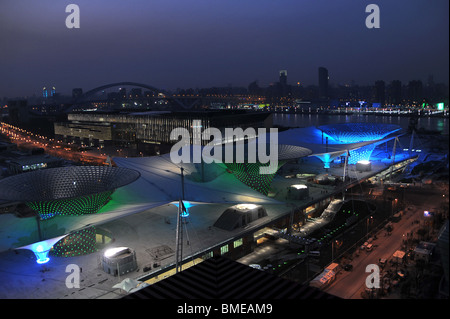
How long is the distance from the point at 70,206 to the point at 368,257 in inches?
591

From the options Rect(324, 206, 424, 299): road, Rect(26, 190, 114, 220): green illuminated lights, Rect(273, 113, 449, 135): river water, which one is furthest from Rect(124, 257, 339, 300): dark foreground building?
Rect(273, 113, 449, 135): river water

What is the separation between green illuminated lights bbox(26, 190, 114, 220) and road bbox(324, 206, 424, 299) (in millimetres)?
11341

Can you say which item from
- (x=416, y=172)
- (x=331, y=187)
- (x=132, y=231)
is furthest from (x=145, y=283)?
(x=416, y=172)

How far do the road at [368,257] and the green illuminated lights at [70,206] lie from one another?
1134 centimetres

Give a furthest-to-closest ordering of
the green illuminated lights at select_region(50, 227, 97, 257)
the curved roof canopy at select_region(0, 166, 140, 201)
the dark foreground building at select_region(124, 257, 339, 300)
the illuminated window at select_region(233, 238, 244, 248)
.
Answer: the illuminated window at select_region(233, 238, 244, 248)
the green illuminated lights at select_region(50, 227, 97, 257)
the curved roof canopy at select_region(0, 166, 140, 201)
the dark foreground building at select_region(124, 257, 339, 300)

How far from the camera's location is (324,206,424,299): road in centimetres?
1553

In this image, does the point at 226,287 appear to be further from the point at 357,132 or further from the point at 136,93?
the point at 136,93

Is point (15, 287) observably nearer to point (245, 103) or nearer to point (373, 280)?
point (373, 280)

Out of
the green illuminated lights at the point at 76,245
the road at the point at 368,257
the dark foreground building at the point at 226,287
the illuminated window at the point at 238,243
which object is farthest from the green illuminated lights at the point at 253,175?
the dark foreground building at the point at 226,287

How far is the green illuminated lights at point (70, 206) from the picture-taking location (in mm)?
15281

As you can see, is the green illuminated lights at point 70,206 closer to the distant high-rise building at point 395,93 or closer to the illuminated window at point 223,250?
the illuminated window at point 223,250

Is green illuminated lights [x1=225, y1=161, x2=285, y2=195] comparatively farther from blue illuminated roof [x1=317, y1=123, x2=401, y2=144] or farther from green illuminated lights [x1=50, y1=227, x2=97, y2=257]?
blue illuminated roof [x1=317, y1=123, x2=401, y2=144]

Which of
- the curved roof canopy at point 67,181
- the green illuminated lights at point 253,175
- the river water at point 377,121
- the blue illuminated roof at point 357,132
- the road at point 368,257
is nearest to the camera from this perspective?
the road at point 368,257

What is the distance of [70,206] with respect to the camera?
16.0 metres
